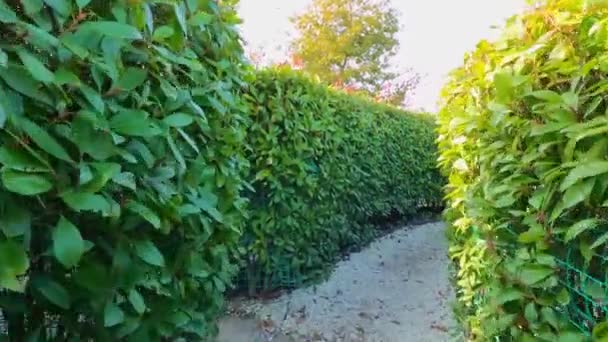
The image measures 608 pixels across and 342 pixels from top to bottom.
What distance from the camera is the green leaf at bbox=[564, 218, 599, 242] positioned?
5.34 feet

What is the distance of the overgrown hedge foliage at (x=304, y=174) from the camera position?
188 inches

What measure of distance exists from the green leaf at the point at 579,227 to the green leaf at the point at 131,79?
1273 millimetres

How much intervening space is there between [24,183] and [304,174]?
386 cm

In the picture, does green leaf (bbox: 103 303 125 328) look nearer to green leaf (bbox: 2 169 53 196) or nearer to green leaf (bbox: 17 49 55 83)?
green leaf (bbox: 2 169 53 196)

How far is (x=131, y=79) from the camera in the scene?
143 centimetres

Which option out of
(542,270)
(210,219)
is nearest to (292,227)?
(210,219)

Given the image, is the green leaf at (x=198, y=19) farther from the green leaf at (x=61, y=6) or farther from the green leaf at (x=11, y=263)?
the green leaf at (x=11, y=263)

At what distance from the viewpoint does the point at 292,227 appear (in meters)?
4.95

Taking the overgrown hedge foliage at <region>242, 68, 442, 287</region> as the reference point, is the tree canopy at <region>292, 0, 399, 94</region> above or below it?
above

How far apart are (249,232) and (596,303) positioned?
3335 millimetres

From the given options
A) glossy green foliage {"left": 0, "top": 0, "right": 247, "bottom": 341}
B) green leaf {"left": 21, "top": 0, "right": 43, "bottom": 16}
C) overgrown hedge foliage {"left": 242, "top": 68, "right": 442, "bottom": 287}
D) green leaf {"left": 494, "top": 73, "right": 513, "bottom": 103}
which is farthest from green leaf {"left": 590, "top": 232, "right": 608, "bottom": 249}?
overgrown hedge foliage {"left": 242, "top": 68, "right": 442, "bottom": 287}

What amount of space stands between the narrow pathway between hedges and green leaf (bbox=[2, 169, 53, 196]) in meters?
3.08

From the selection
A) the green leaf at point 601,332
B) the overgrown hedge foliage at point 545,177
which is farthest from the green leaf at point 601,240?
the green leaf at point 601,332

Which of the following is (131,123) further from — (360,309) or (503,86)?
(360,309)
